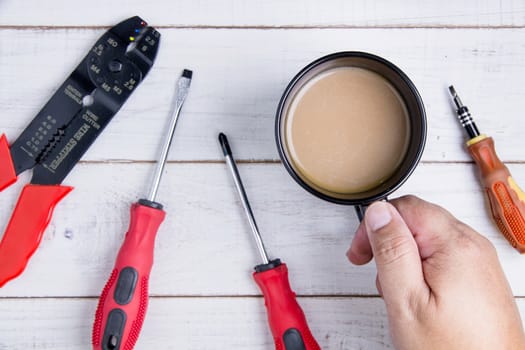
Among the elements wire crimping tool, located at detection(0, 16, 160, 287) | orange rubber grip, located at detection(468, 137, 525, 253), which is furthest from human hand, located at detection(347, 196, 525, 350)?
wire crimping tool, located at detection(0, 16, 160, 287)

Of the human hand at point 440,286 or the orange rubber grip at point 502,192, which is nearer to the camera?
the human hand at point 440,286

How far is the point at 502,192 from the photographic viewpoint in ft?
2.39

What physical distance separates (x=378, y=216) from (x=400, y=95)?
0.58ft

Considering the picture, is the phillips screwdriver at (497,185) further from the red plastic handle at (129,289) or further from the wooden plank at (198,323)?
the red plastic handle at (129,289)

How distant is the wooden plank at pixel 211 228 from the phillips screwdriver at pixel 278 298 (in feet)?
0.09

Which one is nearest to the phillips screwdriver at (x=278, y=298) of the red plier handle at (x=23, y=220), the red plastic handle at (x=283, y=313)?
the red plastic handle at (x=283, y=313)

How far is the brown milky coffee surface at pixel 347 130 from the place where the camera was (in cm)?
66

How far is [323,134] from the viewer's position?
664mm

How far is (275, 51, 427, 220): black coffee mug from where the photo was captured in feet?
2.01

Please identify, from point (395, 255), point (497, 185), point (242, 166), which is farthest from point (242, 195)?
point (497, 185)

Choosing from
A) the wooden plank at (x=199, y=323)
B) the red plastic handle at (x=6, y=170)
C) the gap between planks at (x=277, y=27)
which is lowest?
the wooden plank at (x=199, y=323)

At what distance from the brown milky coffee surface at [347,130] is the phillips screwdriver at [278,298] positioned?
0.12 meters

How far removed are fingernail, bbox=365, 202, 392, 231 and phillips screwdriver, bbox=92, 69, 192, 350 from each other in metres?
0.31

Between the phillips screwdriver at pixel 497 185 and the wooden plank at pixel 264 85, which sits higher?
the wooden plank at pixel 264 85
